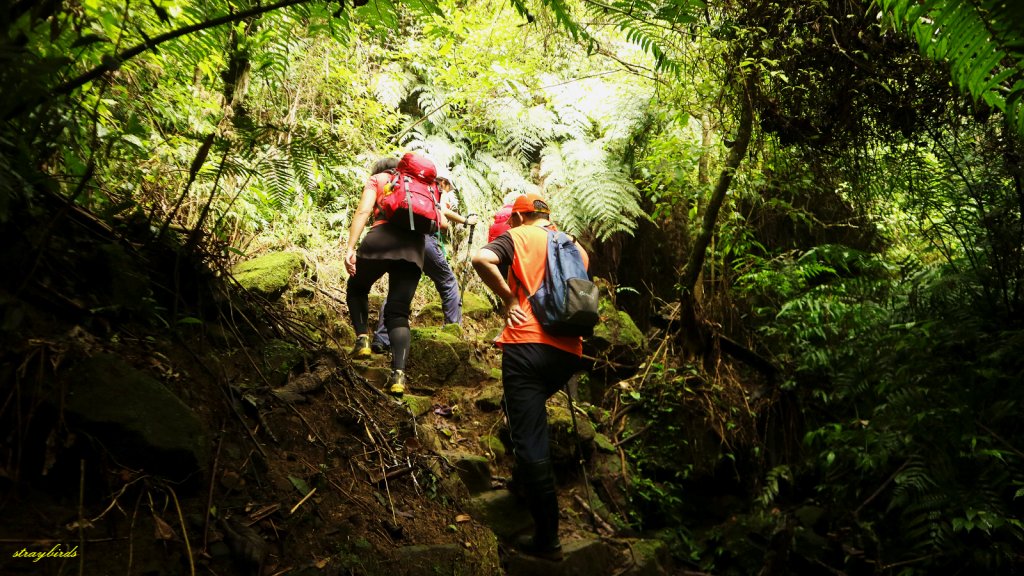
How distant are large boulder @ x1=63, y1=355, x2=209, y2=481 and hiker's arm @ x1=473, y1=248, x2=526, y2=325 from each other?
5.42ft

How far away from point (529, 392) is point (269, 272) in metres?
2.76

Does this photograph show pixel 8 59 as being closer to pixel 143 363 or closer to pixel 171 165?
pixel 143 363

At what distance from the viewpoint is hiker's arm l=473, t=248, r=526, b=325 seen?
3094mm

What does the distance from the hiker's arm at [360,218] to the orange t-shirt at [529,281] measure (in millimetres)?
1382

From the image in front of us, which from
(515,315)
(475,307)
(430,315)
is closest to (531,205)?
(515,315)

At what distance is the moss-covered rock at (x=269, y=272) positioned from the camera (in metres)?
4.29

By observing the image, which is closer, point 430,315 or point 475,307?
point 430,315

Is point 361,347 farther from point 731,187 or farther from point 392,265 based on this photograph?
point 731,187

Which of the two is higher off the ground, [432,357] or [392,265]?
[392,265]

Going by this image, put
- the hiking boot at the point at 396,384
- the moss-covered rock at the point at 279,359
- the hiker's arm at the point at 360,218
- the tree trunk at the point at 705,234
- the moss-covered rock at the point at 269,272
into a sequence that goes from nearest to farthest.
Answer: the moss-covered rock at the point at 279,359
the hiking boot at the point at 396,384
the tree trunk at the point at 705,234
the hiker's arm at the point at 360,218
the moss-covered rock at the point at 269,272

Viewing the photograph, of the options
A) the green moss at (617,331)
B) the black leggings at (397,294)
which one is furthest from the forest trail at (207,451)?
the green moss at (617,331)

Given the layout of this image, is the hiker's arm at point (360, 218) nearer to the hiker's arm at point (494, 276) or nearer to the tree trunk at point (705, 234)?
the hiker's arm at point (494, 276)

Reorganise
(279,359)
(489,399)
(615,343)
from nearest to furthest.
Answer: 1. (279,359)
2. (489,399)
3. (615,343)

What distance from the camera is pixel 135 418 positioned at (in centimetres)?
176
